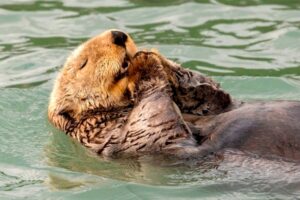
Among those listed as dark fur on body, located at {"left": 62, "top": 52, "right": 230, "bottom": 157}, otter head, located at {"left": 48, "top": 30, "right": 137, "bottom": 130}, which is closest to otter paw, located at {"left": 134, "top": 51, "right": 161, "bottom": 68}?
dark fur on body, located at {"left": 62, "top": 52, "right": 230, "bottom": 157}

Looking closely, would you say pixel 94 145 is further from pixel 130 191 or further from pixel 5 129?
pixel 5 129

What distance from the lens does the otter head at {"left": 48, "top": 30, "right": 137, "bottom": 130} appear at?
224 inches

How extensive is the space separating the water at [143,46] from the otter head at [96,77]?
31cm

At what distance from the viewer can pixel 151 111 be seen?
5.34 metres

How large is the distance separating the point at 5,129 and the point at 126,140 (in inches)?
55.6

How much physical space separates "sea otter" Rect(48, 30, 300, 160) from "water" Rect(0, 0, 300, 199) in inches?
4.7

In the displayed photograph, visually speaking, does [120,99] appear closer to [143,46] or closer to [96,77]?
[96,77]

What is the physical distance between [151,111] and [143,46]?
2874 millimetres

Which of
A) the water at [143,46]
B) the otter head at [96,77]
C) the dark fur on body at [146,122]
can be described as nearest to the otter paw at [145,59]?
the dark fur on body at [146,122]

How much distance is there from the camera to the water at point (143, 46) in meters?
5.11

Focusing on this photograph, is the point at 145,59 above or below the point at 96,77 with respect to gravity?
above

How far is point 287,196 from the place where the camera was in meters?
4.80

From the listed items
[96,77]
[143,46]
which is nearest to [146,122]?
[96,77]

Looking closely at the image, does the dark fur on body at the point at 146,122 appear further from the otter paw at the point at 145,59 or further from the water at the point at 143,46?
the water at the point at 143,46
